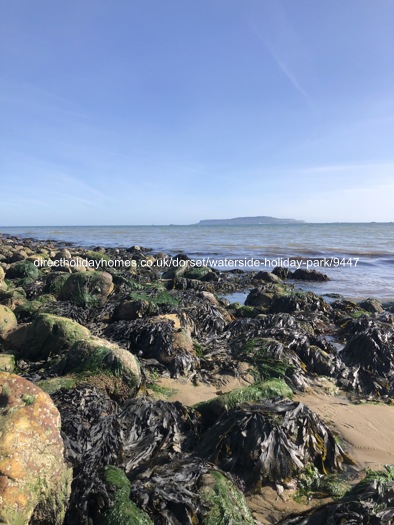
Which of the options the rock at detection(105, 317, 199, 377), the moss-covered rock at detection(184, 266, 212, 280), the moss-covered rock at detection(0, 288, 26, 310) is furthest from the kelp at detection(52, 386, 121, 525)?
the moss-covered rock at detection(184, 266, 212, 280)

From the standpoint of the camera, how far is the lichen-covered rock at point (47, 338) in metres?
4.49

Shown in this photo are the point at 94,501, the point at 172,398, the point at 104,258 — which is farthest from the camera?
the point at 104,258

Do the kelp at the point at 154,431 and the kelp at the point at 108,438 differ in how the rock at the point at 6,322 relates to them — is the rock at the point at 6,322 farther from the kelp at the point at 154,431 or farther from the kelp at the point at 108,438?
the kelp at the point at 154,431

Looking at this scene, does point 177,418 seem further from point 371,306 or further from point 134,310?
point 371,306

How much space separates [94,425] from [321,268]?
15.0 metres

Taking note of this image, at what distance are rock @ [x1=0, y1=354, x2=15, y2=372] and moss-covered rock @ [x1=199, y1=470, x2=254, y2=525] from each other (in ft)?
8.84

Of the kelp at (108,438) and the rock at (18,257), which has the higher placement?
the rock at (18,257)

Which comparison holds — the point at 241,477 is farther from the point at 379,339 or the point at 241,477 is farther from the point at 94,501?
the point at 379,339

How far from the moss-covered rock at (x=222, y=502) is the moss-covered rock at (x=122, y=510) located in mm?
347

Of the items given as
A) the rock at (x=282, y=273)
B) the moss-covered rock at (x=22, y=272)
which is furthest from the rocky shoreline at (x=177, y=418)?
the rock at (x=282, y=273)

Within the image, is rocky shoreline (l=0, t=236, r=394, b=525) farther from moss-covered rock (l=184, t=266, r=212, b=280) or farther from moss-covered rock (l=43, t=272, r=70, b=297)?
→ moss-covered rock (l=184, t=266, r=212, b=280)

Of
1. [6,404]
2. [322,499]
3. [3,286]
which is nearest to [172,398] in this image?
[322,499]

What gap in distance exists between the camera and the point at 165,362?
4746mm

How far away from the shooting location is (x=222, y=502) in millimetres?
2164
